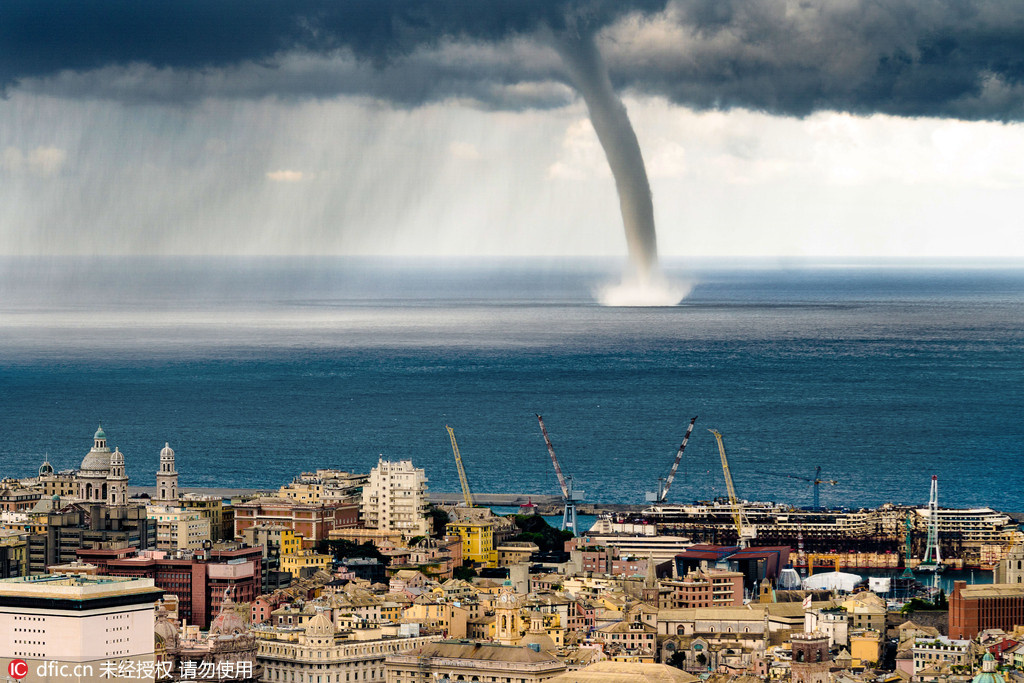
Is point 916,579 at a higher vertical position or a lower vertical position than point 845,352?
lower

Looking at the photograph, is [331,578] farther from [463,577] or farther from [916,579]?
[916,579]

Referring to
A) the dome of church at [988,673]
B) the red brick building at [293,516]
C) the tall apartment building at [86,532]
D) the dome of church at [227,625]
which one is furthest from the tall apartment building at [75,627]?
the red brick building at [293,516]

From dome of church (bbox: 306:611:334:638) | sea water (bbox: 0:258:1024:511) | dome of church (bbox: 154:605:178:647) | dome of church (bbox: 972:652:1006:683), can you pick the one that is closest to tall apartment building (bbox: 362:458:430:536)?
sea water (bbox: 0:258:1024:511)

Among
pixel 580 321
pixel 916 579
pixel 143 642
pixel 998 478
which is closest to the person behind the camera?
pixel 143 642


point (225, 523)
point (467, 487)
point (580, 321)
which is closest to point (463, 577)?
point (225, 523)

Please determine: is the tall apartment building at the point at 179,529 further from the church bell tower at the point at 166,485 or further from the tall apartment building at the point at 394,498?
the tall apartment building at the point at 394,498

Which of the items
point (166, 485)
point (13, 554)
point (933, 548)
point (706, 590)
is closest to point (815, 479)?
point (933, 548)
